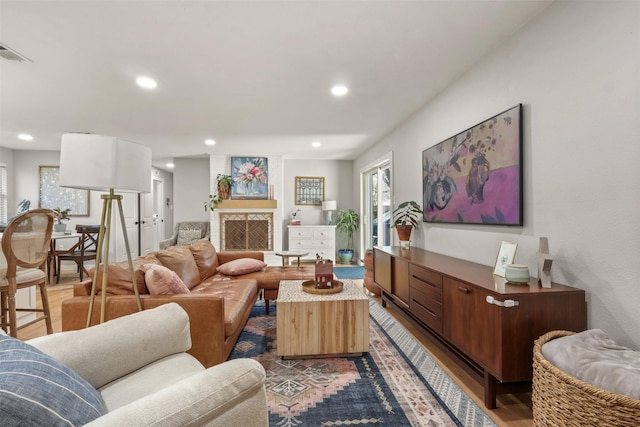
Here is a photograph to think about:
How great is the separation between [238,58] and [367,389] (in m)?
2.63

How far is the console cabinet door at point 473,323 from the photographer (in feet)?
5.35

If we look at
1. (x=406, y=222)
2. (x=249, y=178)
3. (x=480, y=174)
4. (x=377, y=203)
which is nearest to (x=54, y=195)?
(x=249, y=178)

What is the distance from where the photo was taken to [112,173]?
1.75 meters

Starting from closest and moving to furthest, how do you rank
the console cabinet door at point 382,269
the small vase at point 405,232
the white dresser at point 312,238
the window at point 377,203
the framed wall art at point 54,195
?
the console cabinet door at point 382,269, the small vase at point 405,232, the window at point 377,203, the framed wall art at point 54,195, the white dresser at point 312,238

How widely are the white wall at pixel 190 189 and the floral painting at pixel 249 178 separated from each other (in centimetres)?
83

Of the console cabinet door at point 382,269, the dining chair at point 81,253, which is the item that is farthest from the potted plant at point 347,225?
the dining chair at point 81,253

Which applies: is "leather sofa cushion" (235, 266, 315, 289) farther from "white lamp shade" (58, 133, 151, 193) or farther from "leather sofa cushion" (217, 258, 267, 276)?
"white lamp shade" (58, 133, 151, 193)

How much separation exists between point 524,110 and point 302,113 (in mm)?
2491

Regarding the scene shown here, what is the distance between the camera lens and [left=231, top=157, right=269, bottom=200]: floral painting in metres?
6.45

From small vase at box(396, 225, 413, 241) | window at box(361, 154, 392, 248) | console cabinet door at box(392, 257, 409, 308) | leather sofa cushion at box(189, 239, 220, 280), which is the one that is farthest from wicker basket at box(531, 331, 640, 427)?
window at box(361, 154, 392, 248)

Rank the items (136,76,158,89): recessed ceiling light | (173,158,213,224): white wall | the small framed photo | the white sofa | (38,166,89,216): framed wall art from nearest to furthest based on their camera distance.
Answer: the white sofa → the small framed photo → (136,76,158,89): recessed ceiling light → (38,166,89,216): framed wall art → (173,158,213,224): white wall

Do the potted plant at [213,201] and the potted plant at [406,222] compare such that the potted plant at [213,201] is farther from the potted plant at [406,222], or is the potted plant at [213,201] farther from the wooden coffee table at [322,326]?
the wooden coffee table at [322,326]

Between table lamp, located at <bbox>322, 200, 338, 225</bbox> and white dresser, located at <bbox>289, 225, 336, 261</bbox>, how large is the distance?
44 cm

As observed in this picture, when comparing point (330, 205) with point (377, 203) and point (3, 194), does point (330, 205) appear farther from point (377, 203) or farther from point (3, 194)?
point (3, 194)
